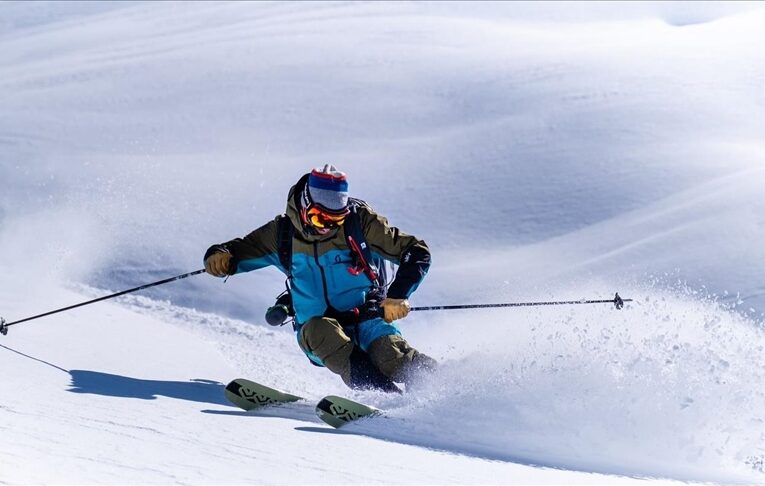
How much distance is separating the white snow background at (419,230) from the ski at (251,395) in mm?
94

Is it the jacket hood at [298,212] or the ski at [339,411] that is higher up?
the jacket hood at [298,212]

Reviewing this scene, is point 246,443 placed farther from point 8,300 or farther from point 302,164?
point 302,164

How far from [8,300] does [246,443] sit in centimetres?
387

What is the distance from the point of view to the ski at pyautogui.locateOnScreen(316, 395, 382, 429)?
5.48m

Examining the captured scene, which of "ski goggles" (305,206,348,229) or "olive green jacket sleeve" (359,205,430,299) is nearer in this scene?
"ski goggles" (305,206,348,229)

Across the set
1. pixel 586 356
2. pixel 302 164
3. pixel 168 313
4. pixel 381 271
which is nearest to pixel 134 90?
pixel 302 164

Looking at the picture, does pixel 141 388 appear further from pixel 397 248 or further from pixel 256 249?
pixel 397 248

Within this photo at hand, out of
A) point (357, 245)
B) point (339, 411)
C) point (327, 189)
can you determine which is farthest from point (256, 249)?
point (339, 411)

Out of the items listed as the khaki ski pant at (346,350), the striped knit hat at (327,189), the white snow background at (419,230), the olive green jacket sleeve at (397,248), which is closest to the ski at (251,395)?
the white snow background at (419,230)

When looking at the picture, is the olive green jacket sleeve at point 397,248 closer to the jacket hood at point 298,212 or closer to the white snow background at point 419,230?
the jacket hood at point 298,212

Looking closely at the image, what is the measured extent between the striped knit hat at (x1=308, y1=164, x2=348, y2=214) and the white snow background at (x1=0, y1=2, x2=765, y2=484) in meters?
1.15

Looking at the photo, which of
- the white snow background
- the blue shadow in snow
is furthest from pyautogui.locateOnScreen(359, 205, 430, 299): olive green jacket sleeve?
the blue shadow in snow

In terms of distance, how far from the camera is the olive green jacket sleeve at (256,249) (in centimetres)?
688

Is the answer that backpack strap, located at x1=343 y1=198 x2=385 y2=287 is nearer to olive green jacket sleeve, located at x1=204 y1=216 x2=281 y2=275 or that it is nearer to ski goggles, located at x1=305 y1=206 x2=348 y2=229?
ski goggles, located at x1=305 y1=206 x2=348 y2=229
